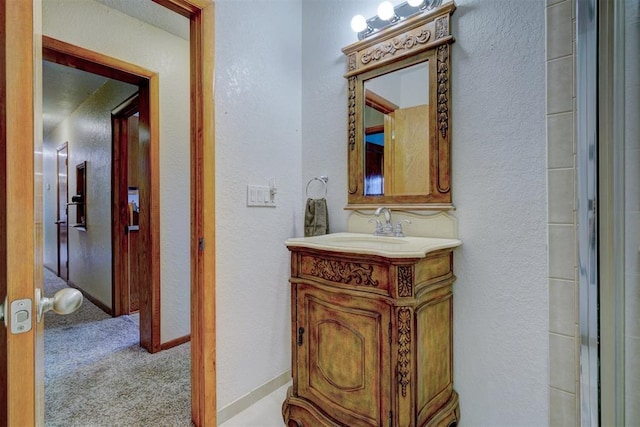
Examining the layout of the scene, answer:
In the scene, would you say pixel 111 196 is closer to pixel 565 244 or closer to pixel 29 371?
pixel 29 371

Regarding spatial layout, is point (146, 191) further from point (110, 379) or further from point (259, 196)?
point (110, 379)

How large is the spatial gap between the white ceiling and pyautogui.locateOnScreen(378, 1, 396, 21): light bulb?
1436mm

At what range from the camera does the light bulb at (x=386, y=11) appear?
1590 millimetres

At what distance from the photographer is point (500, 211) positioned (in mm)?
1330

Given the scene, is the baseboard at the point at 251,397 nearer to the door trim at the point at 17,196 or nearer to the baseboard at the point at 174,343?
the baseboard at the point at 174,343

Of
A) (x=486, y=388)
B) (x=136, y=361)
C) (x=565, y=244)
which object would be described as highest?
(x=565, y=244)

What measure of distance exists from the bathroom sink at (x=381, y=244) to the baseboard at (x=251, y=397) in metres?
0.93

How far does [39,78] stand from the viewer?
1.99 ft

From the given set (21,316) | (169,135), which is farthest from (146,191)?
(21,316)

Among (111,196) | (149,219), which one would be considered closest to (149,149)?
(149,219)

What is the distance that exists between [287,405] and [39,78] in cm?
155

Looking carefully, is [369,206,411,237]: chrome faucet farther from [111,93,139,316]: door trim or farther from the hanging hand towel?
[111,93,139,316]: door trim

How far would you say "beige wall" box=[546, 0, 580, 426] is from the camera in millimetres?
1087

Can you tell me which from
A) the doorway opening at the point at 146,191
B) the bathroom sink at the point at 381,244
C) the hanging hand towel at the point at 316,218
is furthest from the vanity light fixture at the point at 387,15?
the doorway opening at the point at 146,191
